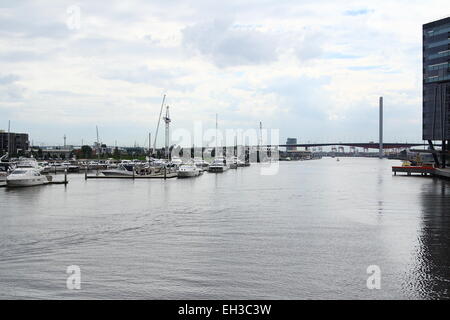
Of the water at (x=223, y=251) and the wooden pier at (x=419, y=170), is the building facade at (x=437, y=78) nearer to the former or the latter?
the wooden pier at (x=419, y=170)

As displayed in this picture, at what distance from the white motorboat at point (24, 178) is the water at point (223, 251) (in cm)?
1886

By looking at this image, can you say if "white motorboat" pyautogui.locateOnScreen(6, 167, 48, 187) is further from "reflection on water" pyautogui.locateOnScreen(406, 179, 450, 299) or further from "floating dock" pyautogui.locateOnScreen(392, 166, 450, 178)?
"floating dock" pyautogui.locateOnScreen(392, 166, 450, 178)

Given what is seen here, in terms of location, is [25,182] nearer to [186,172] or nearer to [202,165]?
[186,172]

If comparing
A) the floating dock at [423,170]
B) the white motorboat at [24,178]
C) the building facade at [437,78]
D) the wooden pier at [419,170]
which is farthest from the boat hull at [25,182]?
the building facade at [437,78]

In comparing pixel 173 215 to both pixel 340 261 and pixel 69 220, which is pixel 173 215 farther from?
pixel 340 261

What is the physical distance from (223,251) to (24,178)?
41909 mm

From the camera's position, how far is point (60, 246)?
20781 millimetres

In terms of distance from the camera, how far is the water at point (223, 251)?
14.9 metres

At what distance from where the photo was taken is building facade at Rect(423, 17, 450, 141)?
95.2 m

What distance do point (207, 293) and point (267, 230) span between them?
11.5 metres

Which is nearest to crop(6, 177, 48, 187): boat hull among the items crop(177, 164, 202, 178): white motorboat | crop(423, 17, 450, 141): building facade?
crop(177, 164, 202, 178): white motorboat

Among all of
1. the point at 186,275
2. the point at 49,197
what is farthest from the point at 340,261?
the point at 49,197

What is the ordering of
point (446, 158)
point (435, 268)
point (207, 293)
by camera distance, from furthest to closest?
point (446, 158), point (435, 268), point (207, 293)
